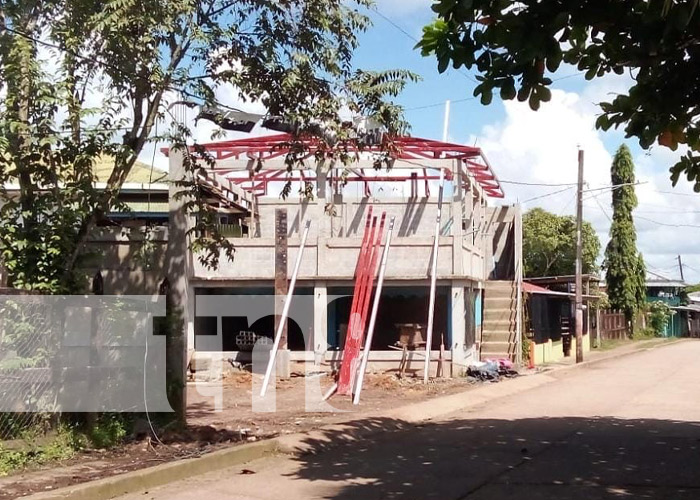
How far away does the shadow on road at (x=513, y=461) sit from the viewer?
8.61 metres

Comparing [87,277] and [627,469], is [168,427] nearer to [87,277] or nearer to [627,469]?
[87,277]

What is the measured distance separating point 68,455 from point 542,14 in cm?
672

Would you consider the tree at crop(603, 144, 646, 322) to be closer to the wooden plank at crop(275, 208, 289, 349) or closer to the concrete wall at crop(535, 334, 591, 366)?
the concrete wall at crop(535, 334, 591, 366)

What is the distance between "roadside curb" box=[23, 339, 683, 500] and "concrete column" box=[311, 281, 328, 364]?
4.04 metres

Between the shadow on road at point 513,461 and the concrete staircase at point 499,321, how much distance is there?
11602 millimetres

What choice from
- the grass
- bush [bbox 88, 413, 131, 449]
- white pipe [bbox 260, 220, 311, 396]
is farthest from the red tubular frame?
the grass

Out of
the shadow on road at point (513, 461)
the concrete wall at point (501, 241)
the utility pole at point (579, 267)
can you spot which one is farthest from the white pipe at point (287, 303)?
the utility pole at point (579, 267)

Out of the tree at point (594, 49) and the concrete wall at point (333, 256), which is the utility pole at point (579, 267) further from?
the tree at point (594, 49)

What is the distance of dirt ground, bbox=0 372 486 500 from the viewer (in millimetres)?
8559

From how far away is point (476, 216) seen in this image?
88.6 ft

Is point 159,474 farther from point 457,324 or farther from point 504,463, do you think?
point 457,324

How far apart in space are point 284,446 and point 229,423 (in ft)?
7.02

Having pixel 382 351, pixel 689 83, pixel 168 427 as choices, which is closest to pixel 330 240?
pixel 382 351

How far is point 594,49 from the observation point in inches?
290
